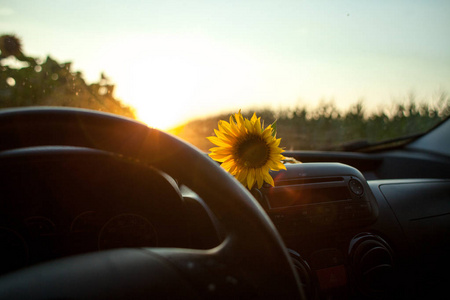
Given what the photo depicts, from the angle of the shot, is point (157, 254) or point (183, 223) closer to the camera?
point (157, 254)

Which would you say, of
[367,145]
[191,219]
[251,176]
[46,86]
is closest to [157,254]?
[191,219]

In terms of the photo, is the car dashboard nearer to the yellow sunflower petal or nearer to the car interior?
the car interior

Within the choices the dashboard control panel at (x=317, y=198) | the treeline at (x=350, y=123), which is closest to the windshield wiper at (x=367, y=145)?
the treeline at (x=350, y=123)

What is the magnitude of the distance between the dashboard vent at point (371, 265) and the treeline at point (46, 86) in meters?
1.76

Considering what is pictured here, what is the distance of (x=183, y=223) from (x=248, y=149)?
480mm

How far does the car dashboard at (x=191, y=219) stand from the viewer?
1.79m

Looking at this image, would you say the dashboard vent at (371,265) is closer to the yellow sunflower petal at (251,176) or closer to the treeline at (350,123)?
the yellow sunflower petal at (251,176)

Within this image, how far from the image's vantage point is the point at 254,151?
183 cm

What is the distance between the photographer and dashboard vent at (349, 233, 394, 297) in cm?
211

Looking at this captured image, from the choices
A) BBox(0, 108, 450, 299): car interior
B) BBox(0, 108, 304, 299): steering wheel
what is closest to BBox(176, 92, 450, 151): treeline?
BBox(0, 108, 450, 299): car interior

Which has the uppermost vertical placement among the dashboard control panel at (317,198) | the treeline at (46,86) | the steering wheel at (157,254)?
the treeline at (46,86)

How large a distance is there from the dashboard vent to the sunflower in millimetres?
754

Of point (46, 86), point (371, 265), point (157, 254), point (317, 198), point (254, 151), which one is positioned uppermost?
point (46, 86)

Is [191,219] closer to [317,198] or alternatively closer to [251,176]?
[251,176]
